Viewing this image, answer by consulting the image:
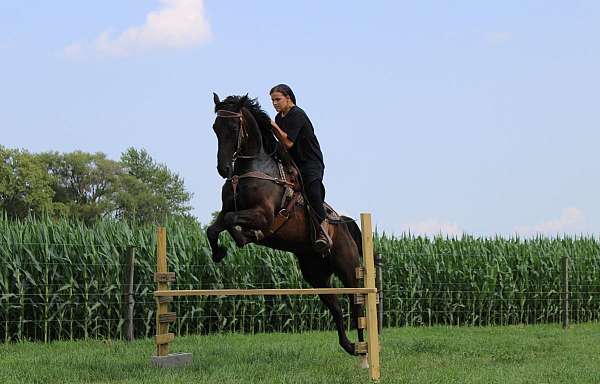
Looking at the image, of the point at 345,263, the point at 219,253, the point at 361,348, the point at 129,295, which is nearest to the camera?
the point at 219,253

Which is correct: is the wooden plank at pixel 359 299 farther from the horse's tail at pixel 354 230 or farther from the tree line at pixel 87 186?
the tree line at pixel 87 186

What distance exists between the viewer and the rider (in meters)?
8.51

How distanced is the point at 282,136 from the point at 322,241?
1.16m

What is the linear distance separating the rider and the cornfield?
652 centimetres

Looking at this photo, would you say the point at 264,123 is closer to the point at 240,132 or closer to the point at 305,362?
the point at 240,132

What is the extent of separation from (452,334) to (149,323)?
5734 mm

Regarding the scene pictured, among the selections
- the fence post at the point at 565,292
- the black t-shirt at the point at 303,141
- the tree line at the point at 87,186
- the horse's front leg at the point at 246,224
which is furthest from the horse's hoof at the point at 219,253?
the tree line at the point at 87,186

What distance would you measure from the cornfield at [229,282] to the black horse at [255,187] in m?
6.60

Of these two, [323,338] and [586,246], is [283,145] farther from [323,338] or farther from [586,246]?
[586,246]

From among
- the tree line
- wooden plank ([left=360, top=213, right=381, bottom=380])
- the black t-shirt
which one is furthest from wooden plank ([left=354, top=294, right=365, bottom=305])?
the tree line

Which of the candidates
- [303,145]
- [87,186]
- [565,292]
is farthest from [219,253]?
[87,186]

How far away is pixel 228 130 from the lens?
7.68m

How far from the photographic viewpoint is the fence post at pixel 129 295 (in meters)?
13.9

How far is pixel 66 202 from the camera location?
5728 centimetres
